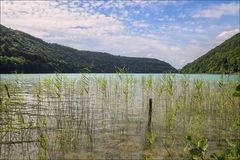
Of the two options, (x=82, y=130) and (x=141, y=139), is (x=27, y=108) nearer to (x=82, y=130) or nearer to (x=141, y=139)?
(x=82, y=130)

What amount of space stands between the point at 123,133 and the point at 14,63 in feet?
329

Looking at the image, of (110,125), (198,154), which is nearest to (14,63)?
(110,125)

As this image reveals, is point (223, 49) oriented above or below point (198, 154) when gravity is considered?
above

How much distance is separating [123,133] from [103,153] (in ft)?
9.37

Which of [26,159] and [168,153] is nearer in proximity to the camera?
[26,159]

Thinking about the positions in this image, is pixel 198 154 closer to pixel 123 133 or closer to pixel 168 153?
pixel 168 153

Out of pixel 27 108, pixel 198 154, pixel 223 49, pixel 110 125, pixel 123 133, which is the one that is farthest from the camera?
pixel 223 49

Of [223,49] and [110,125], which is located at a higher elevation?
[223,49]

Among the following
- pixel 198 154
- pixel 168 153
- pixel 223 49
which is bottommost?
pixel 168 153

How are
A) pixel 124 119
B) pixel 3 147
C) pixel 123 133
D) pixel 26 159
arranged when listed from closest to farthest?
pixel 26 159, pixel 3 147, pixel 123 133, pixel 124 119

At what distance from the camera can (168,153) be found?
9.86 m

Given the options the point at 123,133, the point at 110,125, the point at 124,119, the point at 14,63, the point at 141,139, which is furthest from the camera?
the point at 14,63

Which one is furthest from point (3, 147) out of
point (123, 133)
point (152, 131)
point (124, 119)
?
point (124, 119)

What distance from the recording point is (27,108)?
1858cm
